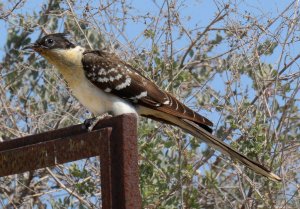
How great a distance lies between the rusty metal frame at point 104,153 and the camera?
2.34 m

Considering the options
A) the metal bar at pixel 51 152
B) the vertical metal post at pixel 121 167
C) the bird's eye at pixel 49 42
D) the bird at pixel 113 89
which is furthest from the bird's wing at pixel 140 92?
the vertical metal post at pixel 121 167

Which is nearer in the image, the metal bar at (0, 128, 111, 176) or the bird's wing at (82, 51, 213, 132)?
the metal bar at (0, 128, 111, 176)

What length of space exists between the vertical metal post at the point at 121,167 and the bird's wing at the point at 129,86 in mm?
1789

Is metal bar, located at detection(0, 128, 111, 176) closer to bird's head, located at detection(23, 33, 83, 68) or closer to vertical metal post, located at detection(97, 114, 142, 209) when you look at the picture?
vertical metal post, located at detection(97, 114, 142, 209)

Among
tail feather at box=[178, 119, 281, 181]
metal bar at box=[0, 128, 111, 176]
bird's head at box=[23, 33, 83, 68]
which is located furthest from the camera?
bird's head at box=[23, 33, 83, 68]

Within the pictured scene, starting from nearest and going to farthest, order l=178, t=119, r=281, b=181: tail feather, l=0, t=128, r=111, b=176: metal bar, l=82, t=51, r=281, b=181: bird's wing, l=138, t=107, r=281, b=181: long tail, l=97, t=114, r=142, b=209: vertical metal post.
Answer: l=97, t=114, r=142, b=209: vertical metal post, l=0, t=128, r=111, b=176: metal bar, l=178, t=119, r=281, b=181: tail feather, l=138, t=107, r=281, b=181: long tail, l=82, t=51, r=281, b=181: bird's wing

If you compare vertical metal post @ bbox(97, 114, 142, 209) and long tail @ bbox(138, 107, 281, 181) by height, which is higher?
long tail @ bbox(138, 107, 281, 181)

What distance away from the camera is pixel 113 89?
4.34 meters

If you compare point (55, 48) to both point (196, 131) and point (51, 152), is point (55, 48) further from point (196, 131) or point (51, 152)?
point (51, 152)

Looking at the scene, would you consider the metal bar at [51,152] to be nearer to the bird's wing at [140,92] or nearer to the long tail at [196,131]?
the long tail at [196,131]

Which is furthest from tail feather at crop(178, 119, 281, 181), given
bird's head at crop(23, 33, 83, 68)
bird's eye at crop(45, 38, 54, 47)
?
bird's eye at crop(45, 38, 54, 47)

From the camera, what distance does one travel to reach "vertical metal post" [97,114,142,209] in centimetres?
232

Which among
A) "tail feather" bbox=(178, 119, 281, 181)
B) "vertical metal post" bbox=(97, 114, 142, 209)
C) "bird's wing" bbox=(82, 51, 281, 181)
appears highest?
"bird's wing" bbox=(82, 51, 281, 181)

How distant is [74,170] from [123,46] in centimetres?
83
